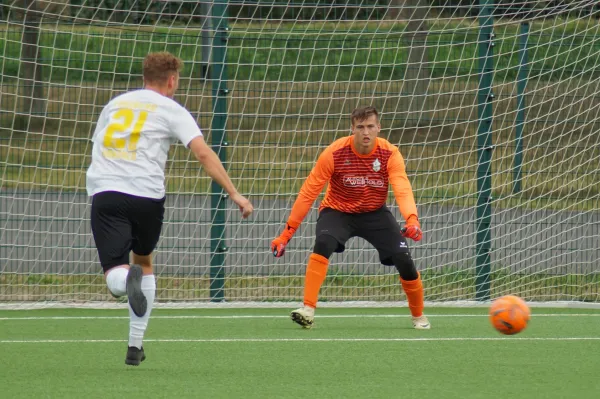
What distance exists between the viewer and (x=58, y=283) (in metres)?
10.7

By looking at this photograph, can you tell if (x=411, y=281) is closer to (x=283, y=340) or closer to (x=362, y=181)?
(x=362, y=181)

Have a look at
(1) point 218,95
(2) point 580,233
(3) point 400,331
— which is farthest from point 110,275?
(2) point 580,233

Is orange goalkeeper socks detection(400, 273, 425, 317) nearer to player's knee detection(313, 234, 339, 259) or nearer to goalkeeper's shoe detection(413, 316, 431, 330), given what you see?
goalkeeper's shoe detection(413, 316, 431, 330)

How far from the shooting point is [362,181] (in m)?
8.67

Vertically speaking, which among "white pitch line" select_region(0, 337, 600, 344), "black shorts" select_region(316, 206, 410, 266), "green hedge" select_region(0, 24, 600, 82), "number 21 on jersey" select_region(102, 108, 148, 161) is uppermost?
"green hedge" select_region(0, 24, 600, 82)

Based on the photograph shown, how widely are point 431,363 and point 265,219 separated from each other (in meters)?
4.95

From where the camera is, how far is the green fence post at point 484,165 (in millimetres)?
10531

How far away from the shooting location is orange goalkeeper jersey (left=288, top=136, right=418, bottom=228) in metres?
8.65

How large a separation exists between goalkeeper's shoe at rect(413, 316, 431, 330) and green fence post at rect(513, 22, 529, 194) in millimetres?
2487

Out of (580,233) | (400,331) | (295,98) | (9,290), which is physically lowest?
(9,290)

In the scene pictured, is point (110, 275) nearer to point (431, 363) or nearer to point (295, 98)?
point (431, 363)

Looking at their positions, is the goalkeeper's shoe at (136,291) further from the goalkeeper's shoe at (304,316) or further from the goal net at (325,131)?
the goal net at (325,131)

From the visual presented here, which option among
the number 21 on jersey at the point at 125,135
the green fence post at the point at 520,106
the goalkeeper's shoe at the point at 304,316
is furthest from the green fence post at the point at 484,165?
the number 21 on jersey at the point at 125,135

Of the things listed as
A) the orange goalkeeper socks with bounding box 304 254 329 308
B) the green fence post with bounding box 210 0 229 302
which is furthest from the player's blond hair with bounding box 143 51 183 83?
the green fence post with bounding box 210 0 229 302
